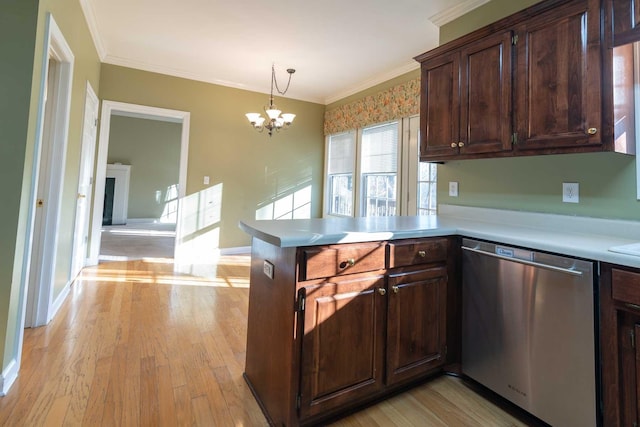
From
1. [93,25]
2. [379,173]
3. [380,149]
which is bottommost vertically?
[379,173]

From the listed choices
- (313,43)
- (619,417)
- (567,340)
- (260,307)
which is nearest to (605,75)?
(567,340)

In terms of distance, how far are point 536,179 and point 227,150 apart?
433 cm

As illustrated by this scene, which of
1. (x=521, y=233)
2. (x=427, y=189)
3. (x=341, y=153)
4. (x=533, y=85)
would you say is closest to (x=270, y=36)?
(x=341, y=153)

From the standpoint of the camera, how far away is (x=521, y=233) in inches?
68.7

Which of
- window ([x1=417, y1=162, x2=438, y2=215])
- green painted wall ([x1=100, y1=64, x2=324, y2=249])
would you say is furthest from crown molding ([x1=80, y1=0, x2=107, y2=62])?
window ([x1=417, y1=162, x2=438, y2=215])

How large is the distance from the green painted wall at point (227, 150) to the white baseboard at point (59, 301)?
1.86m

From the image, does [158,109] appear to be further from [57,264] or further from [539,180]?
[539,180]

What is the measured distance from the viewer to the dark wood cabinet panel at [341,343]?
138 cm

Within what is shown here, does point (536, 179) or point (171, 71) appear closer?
point (536, 179)

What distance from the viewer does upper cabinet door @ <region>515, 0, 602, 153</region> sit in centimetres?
166

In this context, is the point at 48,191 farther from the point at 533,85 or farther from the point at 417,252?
the point at 533,85

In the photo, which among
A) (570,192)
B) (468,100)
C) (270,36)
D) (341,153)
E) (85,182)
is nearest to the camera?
(570,192)

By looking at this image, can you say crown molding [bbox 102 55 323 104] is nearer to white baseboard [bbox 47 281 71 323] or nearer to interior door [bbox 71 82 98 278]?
interior door [bbox 71 82 98 278]

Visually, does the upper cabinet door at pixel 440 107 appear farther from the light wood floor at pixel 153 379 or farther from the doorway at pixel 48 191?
the doorway at pixel 48 191
